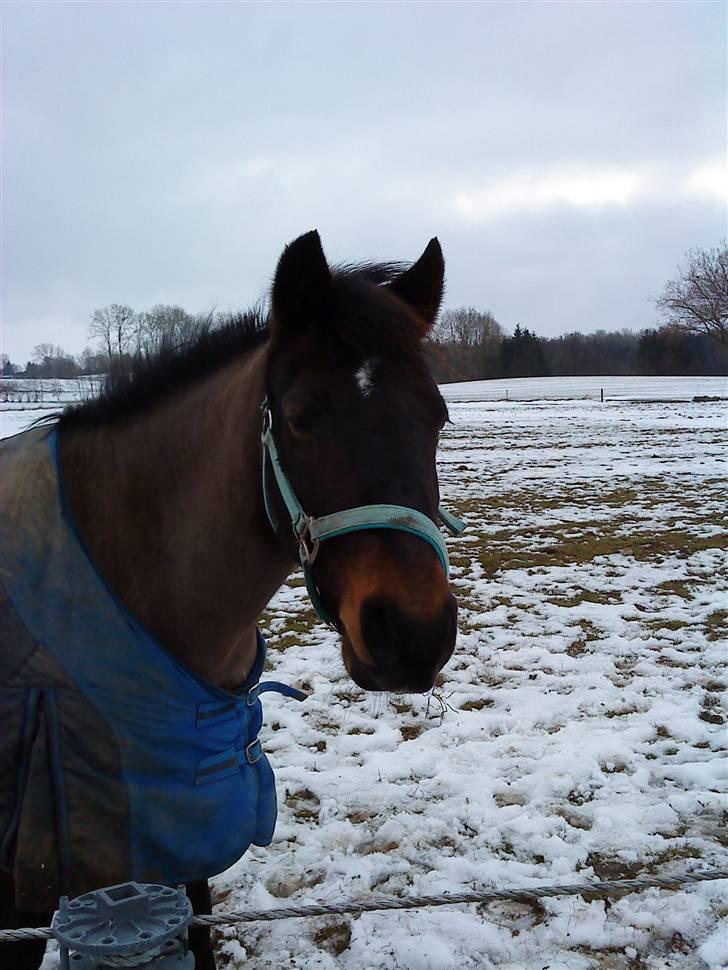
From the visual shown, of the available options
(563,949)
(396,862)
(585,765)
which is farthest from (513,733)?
(563,949)

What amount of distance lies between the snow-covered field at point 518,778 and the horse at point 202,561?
957 millimetres

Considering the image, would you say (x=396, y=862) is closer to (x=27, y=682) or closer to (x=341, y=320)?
(x=27, y=682)

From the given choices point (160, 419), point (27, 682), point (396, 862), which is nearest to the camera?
point (27, 682)

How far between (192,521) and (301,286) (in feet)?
2.38

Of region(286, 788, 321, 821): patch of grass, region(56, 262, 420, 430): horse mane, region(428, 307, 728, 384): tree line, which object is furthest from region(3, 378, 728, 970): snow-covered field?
region(428, 307, 728, 384): tree line

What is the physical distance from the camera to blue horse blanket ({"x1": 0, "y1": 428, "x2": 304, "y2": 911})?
5.66 feet

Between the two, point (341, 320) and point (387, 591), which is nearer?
point (387, 591)

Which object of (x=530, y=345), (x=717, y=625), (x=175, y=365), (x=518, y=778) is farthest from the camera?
(x=530, y=345)

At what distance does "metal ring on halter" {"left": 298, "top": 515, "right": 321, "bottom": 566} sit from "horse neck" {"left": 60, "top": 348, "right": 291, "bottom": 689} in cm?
25

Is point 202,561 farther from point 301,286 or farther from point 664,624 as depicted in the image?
point 664,624

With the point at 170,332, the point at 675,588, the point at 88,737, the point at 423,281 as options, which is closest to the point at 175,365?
the point at 170,332

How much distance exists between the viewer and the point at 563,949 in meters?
2.48

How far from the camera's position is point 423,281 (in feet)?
6.73

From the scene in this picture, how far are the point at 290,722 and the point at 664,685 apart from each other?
2.51m
